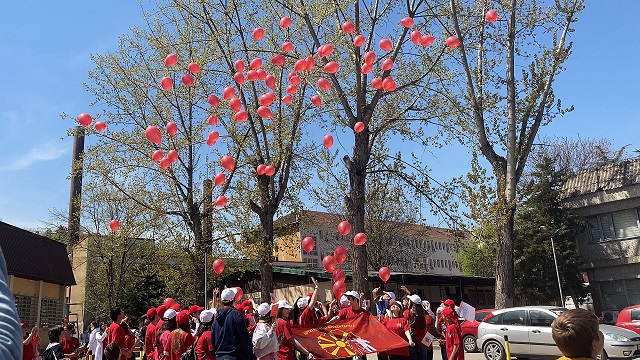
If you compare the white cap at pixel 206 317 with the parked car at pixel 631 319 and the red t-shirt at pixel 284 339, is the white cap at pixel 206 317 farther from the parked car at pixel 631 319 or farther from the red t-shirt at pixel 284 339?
the parked car at pixel 631 319

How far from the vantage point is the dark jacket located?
7.35 meters

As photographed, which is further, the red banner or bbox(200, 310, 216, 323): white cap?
the red banner

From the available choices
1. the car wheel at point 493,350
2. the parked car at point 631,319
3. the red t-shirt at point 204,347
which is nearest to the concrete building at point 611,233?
the parked car at point 631,319

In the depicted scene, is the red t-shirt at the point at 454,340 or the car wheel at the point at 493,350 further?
the car wheel at the point at 493,350

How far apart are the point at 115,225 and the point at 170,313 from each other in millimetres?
8353

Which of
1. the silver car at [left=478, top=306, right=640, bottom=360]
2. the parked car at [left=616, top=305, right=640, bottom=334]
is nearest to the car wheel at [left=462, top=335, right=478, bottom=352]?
the silver car at [left=478, top=306, right=640, bottom=360]

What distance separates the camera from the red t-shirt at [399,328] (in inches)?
392

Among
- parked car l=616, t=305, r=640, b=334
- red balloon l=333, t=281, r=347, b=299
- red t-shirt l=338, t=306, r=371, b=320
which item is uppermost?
red balloon l=333, t=281, r=347, b=299

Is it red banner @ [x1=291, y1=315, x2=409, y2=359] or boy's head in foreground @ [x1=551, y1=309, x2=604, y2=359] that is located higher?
boy's head in foreground @ [x1=551, y1=309, x2=604, y2=359]

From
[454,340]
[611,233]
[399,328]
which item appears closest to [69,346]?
[399,328]

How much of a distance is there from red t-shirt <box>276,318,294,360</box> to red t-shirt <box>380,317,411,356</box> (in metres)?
2.02

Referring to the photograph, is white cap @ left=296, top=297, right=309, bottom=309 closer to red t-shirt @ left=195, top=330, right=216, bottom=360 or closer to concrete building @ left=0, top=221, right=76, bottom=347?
red t-shirt @ left=195, top=330, right=216, bottom=360

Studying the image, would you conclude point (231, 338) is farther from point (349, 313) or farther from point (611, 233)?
point (611, 233)

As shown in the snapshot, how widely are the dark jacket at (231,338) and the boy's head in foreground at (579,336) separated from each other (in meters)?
4.98
